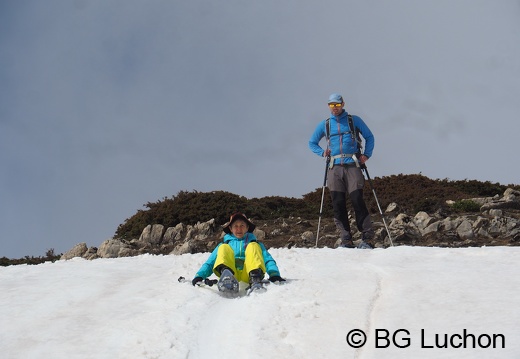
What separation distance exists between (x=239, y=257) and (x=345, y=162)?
18.2ft

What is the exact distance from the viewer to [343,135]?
15469 mm

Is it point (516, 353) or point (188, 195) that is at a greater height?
point (188, 195)

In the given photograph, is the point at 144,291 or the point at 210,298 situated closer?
the point at 210,298

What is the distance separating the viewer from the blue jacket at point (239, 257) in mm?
10352

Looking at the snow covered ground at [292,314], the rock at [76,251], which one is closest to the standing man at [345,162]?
the snow covered ground at [292,314]

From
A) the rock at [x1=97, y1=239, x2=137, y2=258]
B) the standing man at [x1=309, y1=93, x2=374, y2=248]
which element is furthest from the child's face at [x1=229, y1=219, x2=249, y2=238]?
the rock at [x1=97, y1=239, x2=137, y2=258]

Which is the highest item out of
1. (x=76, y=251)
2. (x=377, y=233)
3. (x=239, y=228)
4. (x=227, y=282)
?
(x=377, y=233)

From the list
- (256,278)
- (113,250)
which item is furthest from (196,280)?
(113,250)

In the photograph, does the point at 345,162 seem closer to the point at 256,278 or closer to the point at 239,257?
the point at 239,257

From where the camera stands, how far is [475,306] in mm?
8445

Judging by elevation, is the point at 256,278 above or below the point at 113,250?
below

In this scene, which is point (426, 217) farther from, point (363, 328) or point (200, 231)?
point (363, 328)

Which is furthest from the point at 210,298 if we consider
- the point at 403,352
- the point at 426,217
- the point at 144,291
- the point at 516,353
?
the point at 426,217

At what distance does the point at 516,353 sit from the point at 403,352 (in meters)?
1.11
